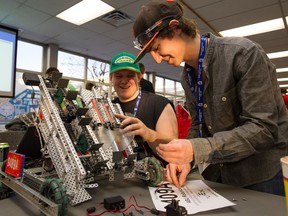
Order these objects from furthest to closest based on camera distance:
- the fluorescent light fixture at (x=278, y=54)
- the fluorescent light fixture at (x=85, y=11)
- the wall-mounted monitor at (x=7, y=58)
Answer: the fluorescent light fixture at (x=278, y=54), the fluorescent light fixture at (x=85, y=11), the wall-mounted monitor at (x=7, y=58)

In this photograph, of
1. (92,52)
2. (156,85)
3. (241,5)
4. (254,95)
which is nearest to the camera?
(254,95)

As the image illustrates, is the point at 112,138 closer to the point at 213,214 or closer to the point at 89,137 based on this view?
the point at 89,137

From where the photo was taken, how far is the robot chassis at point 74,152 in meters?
0.68

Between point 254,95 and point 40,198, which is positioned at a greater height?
point 254,95

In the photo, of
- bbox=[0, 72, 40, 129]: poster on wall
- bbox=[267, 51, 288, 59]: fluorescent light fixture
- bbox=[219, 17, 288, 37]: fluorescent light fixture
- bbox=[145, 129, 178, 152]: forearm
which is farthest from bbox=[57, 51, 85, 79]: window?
bbox=[145, 129, 178, 152]: forearm

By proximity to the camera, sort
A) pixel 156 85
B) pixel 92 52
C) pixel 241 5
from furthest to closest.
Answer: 1. pixel 156 85
2. pixel 92 52
3. pixel 241 5

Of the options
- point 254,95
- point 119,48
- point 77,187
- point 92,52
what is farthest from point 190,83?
point 92,52

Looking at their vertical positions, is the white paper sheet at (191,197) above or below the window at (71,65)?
below

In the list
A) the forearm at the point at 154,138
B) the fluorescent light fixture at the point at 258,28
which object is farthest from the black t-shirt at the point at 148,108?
the fluorescent light fixture at the point at 258,28

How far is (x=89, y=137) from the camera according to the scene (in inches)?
32.9

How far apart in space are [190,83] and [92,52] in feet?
17.4

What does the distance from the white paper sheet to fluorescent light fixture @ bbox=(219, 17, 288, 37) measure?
13.6 ft

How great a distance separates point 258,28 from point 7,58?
14.4 ft

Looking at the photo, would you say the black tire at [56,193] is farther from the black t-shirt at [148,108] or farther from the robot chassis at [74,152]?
the black t-shirt at [148,108]
